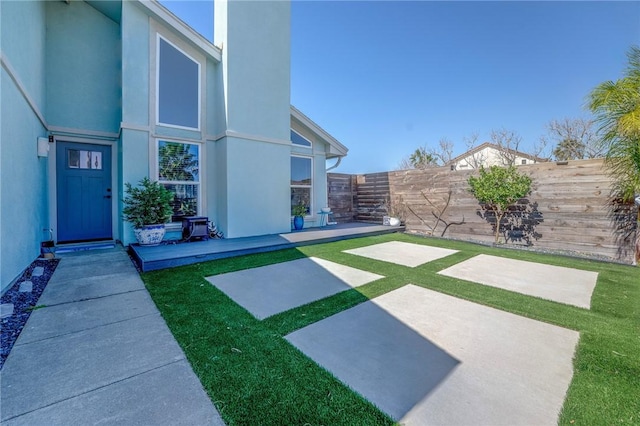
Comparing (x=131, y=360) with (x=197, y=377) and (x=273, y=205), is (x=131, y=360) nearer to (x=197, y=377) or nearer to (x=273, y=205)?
(x=197, y=377)

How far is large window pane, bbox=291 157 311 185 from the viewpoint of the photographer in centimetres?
828

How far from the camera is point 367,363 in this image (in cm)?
198

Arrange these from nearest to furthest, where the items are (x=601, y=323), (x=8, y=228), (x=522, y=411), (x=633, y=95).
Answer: (x=522, y=411) → (x=601, y=323) → (x=8, y=228) → (x=633, y=95)

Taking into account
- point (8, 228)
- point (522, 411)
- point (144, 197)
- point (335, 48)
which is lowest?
point (522, 411)

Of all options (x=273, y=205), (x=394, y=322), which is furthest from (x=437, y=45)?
(x=394, y=322)

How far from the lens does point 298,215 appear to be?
321 inches

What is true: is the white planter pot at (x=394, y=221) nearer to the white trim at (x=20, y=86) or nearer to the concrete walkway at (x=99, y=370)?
the concrete walkway at (x=99, y=370)

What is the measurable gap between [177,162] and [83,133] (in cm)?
196

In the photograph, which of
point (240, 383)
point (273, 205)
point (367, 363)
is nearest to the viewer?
point (240, 383)

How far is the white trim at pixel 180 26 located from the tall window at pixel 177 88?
367mm

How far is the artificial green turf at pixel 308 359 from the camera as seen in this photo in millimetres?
1530

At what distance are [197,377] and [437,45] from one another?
38.5 feet

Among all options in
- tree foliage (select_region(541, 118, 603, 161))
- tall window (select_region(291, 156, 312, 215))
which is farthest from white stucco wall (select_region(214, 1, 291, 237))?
tree foliage (select_region(541, 118, 603, 161))

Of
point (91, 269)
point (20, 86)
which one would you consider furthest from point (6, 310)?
point (20, 86)
